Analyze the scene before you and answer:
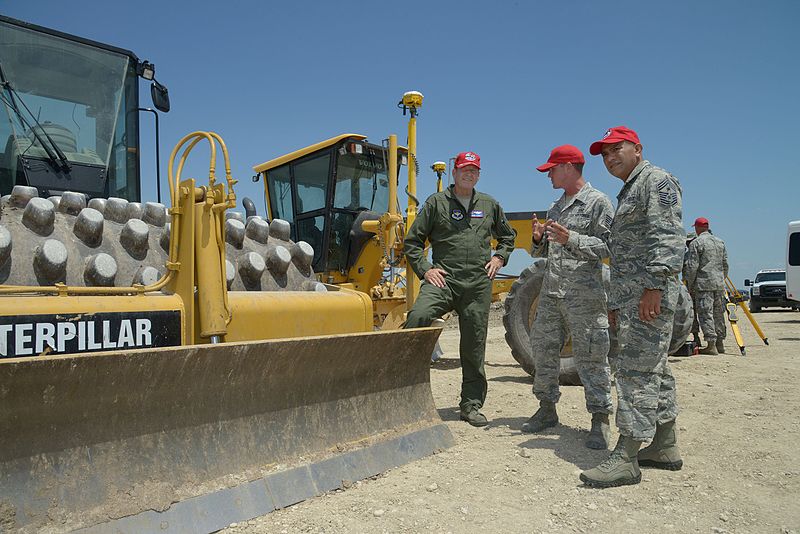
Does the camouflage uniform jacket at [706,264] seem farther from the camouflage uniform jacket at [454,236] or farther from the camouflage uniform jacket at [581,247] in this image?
the camouflage uniform jacket at [581,247]

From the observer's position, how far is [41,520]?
7.39ft

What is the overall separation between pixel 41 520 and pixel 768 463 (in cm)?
366

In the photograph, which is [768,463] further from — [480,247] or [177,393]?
[177,393]

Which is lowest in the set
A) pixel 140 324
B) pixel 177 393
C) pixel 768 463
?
pixel 768 463

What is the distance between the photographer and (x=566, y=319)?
13.5 feet

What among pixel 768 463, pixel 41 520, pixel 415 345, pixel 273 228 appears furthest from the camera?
pixel 273 228

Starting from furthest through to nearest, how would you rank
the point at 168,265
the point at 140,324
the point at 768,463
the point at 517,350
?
the point at 517,350 → the point at 768,463 → the point at 168,265 → the point at 140,324

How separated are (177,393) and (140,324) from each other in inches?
17.3

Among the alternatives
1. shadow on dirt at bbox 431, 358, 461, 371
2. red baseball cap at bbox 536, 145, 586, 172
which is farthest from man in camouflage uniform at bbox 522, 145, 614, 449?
shadow on dirt at bbox 431, 358, 461, 371

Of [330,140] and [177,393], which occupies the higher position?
[330,140]

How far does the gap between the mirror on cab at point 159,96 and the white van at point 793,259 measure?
1523 cm

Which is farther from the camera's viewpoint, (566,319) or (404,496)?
(566,319)

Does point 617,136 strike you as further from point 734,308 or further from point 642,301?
point 734,308

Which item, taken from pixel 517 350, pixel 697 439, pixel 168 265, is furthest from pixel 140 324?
pixel 517 350
